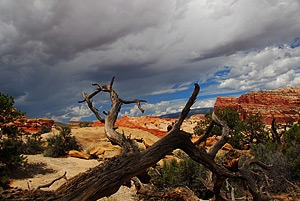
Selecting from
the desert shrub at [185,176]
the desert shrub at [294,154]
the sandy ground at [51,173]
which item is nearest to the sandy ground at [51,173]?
the sandy ground at [51,173]

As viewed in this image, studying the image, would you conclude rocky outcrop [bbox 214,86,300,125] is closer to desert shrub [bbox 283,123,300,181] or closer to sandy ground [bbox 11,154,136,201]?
desert shrub [bbox 283,123,300,181]

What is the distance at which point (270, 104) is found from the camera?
11250cm

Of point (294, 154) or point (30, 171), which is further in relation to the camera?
point (30, 171)

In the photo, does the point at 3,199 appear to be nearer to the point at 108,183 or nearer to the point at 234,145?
the point at 108,183

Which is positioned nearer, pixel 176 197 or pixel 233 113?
pixel 176 197

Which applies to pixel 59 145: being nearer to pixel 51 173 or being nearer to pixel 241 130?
pixel 51 173

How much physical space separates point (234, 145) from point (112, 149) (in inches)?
562

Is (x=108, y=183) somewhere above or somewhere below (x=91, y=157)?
above

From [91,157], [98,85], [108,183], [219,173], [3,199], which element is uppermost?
[98,85]

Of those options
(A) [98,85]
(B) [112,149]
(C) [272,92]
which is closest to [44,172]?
(B) [112,149]

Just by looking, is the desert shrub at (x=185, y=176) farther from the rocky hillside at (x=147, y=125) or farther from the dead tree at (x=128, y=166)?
the rocky hillside at (x=147, y=125)

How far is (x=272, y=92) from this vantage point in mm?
131500

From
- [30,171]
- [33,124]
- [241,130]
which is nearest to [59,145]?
[30,171]

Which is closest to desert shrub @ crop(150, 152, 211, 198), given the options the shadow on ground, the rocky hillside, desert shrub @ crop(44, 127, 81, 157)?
the shadow on ground
